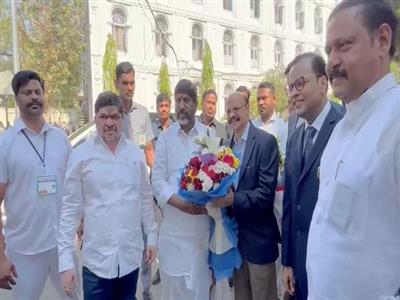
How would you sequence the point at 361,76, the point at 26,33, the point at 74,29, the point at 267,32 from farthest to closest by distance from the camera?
1. the point at 267,32
2. the point at 74,29
3. the point at 26,33
4. the point at 361,76

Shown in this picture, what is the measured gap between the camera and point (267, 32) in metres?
31.5

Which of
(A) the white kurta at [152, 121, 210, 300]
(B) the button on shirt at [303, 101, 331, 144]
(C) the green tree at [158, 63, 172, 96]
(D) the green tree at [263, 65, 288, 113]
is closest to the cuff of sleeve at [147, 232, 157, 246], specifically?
(A) the white kurta at [152, 121, 210, 300]

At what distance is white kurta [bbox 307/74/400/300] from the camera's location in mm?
1503

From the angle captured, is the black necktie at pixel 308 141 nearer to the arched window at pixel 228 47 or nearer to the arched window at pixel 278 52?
the arched window at pixel 228 47

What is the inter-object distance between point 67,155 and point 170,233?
1.04 m

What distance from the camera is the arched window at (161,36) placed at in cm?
2431

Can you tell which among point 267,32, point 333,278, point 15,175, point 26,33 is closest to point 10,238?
point 15,175

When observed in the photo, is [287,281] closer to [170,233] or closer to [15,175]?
[170,233]

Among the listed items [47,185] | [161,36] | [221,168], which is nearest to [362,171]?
[221,168]

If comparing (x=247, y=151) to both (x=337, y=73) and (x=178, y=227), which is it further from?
(x=337, y=73)

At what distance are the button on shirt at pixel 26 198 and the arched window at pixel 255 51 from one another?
2851 cm

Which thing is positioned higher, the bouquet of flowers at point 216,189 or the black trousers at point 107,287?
the bouquet of flowers at point 216,189

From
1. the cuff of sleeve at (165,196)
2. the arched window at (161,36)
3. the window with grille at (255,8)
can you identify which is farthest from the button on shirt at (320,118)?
the window with grille at (255,8)

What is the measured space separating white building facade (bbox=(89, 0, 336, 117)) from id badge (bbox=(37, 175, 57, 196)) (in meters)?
15.2
